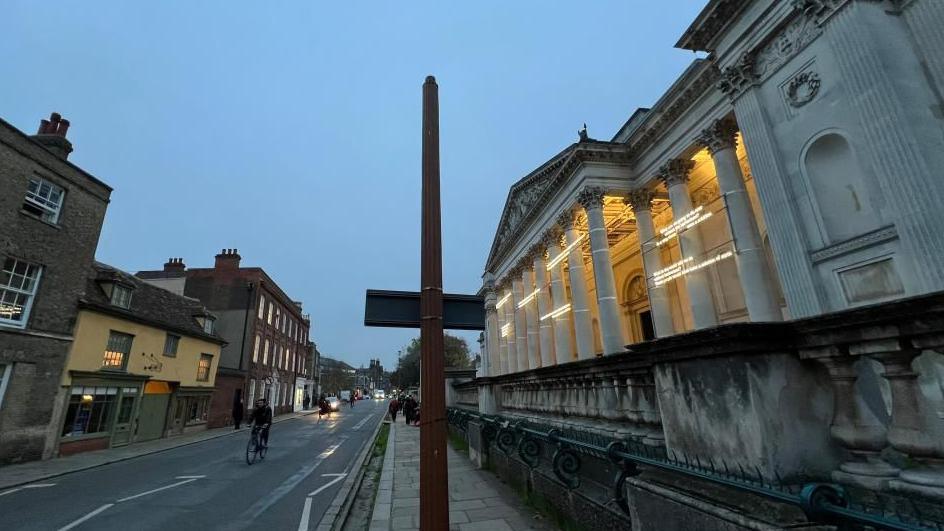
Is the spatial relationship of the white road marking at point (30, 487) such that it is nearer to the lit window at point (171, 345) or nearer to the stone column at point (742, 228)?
the lit window at point (171, 345)

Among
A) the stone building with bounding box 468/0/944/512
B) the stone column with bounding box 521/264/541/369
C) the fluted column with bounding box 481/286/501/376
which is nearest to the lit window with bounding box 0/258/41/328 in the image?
the stone building with bounding box 468/0/944/512

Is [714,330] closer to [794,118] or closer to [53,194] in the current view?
[794,118]

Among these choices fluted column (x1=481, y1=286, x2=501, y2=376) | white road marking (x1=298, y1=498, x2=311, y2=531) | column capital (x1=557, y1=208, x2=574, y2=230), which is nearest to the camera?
white road marking (x1=298, y1=498, x2=311, y2=531)

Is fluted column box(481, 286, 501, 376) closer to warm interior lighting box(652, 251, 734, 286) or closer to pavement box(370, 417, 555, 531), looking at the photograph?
warm interior lighting box(652, 251, 734, 286)

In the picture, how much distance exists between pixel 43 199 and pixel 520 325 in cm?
2454

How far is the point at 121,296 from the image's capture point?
2000 cm

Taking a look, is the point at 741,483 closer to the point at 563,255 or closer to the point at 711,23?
the point at 711,23

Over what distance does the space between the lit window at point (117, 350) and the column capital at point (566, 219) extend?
2171cm

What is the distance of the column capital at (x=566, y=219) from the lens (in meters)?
20.2

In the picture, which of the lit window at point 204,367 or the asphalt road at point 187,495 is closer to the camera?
the asphalt road at point 187,495

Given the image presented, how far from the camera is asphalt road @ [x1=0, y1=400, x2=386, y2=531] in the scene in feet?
23.7

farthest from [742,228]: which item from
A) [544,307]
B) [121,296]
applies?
[121,296]

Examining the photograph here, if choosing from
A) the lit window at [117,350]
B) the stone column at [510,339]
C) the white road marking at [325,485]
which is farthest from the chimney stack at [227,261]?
the white road marking at [325,485]

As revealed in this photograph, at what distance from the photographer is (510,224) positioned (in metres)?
30.4
